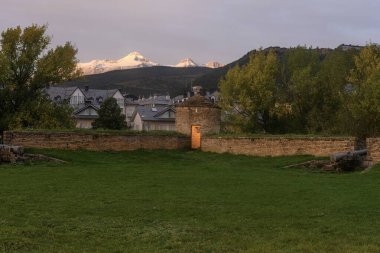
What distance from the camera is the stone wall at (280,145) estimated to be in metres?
22.6

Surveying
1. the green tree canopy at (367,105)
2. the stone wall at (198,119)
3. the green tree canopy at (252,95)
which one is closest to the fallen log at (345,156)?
the stone wall at (198,119)

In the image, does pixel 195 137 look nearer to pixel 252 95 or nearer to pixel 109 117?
pixel 252 95

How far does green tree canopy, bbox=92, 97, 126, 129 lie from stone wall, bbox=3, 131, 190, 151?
2477 cm

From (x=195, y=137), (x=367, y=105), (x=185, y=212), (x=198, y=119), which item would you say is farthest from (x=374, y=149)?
(x=367, y=105)

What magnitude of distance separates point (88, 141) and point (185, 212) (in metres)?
15.9

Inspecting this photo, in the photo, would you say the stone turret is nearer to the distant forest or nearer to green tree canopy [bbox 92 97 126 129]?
the distant forest

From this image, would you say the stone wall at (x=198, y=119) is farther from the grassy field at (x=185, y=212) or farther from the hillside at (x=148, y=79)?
A: the hillside at (x=148, y=79)

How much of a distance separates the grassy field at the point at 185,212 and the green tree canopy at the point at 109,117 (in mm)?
34820

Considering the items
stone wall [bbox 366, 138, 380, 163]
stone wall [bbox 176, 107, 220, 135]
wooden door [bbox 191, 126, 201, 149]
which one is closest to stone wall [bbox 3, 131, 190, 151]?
wooden door [bbox 191, 126, 201, 149]

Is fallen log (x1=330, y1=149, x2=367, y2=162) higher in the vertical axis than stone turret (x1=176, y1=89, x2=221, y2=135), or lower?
lower

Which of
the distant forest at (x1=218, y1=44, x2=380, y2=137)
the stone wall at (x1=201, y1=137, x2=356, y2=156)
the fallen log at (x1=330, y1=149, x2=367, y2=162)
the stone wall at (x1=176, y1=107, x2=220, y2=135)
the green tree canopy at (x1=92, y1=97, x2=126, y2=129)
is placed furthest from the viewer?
the green tree canopy at (x1=92, y1=97, x2=126, y2=129)

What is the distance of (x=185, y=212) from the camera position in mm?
9578

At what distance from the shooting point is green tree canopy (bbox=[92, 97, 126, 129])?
2040 inches

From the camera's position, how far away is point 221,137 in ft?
88.4
